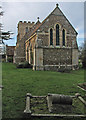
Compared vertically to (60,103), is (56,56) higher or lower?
higher

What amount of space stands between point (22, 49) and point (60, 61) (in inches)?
623

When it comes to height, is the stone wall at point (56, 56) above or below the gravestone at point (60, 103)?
above

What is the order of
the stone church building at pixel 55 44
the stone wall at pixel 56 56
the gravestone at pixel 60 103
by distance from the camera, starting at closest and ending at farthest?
the gravestone at pixel 60 103
the stone church building at pixel 55 44
the stone wall at pixel 56 56

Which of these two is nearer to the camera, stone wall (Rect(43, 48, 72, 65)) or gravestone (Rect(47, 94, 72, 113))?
gravestone (Rect(47, 94, 72, 113))

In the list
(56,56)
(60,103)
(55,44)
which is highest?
(55,44)

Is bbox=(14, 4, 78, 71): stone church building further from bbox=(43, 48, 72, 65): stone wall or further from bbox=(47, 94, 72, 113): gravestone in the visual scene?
bbox=(47, 94, 72, 113): gravestone

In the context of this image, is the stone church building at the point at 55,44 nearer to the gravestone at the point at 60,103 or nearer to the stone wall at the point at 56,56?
the stone wall at the point at 56,56

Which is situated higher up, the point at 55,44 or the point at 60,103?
the point at 55,44

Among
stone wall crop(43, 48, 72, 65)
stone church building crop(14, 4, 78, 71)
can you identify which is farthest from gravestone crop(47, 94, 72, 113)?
stone wall crop(43, 48, 72, 65)

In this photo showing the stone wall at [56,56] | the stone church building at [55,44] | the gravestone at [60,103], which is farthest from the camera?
the stone wall at [56,56]

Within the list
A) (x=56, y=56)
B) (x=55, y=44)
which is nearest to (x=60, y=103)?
(x=56, y=56)

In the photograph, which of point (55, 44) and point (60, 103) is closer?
point (60, 103)

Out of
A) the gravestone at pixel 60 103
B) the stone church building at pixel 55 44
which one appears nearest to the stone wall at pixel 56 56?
the stone church building at pixel 55 44

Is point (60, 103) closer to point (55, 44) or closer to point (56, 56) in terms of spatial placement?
point (56, 56)
